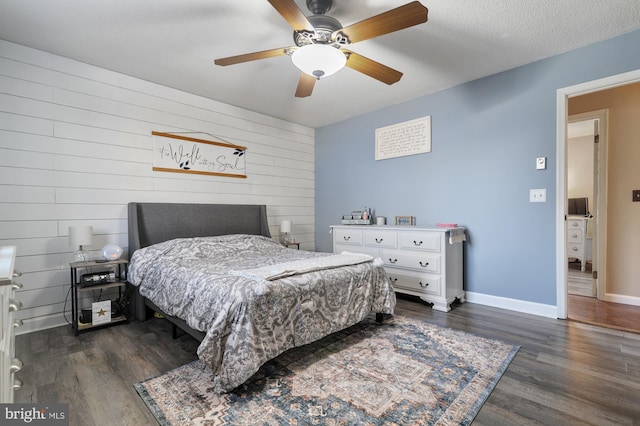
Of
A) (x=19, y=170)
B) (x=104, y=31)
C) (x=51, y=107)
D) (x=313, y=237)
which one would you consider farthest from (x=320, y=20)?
(x=313, y=237)

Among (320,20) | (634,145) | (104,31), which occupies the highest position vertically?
(104,31)

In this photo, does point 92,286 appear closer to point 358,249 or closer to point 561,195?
point 358,249

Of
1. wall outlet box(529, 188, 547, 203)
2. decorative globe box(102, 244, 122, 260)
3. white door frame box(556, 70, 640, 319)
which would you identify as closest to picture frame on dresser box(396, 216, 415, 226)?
wall outlet box(529, 188, 547, 203)

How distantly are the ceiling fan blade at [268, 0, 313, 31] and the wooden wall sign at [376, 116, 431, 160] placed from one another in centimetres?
235

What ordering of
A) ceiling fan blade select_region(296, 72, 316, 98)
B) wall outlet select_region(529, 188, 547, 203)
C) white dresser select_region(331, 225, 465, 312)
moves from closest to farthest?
ceiling fan blade select_region(296, 72, 316, 98), wall outlet select_region(529, 188, 547, 203), white dresser select_region(331, 225, 465, 312)

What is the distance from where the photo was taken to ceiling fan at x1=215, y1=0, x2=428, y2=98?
1764mm

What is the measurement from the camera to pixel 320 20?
2.04 metres

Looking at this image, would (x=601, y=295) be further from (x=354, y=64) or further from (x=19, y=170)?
(x=19, y=170)

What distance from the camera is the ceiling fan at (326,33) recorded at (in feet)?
5.79

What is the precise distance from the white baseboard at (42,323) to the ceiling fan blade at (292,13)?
331 cm

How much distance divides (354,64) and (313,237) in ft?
11.3

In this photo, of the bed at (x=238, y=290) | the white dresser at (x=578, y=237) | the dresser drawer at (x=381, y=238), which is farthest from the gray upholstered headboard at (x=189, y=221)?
the white dresser at (x=578, y=237)

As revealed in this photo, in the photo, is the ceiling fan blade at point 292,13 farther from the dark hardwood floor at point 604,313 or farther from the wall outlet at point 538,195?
the dark hardwood floor at point 604,313

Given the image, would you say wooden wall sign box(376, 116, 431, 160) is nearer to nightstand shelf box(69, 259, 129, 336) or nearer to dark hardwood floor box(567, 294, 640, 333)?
dark hardwood floor box(567, 294, 640, 333)
